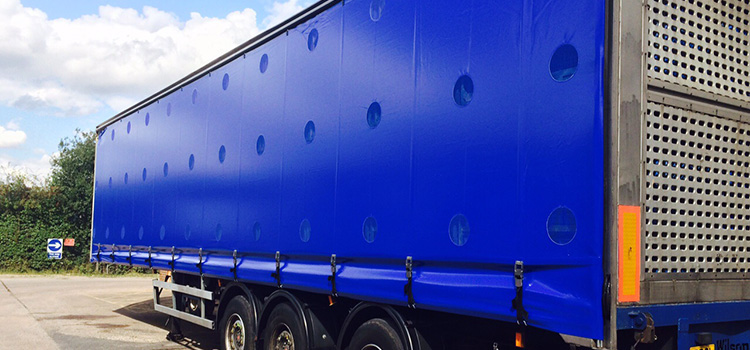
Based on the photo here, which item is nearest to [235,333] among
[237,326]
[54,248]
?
[237,326]

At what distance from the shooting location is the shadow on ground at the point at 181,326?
10484 mm

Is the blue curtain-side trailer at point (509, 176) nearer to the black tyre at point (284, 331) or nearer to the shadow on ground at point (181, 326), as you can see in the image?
the black tyre at point (284, 331)

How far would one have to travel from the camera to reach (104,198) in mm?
12953

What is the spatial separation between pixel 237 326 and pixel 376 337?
3.18 meters

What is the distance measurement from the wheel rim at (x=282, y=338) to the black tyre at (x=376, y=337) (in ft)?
4.10

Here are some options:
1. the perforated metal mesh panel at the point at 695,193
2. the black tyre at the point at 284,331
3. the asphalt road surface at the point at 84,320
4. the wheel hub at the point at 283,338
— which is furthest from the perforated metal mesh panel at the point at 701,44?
the asphalt road surface at the point at 84,320

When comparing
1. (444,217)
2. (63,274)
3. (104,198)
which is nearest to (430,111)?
(444,217)

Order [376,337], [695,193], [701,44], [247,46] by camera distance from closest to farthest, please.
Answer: [695,193] → [701,44] → [376,337] → [247,46]

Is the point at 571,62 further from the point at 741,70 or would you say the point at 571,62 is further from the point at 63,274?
the point at 63,274

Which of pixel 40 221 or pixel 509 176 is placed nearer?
pixel 509 176

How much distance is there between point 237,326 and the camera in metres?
7.81

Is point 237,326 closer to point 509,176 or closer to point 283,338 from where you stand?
point 283,338

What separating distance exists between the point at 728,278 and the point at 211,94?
6.30 metres

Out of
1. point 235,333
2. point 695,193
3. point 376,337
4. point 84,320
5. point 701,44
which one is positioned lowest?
point 84,320
